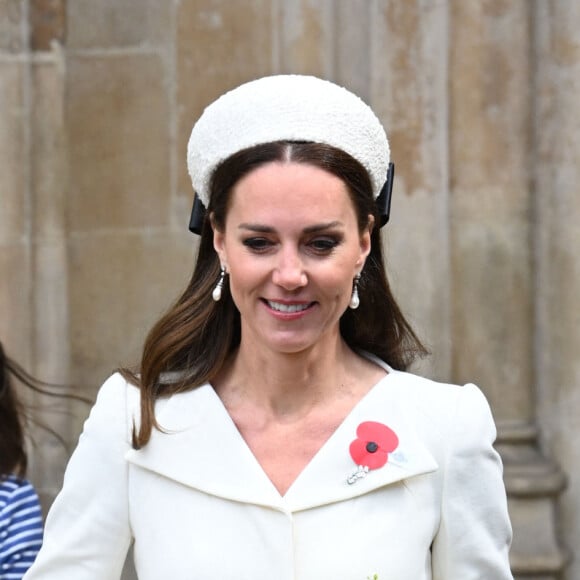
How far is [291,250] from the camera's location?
7.93ft

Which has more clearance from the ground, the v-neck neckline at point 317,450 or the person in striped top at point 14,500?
the v-neck neckline at point 317,450

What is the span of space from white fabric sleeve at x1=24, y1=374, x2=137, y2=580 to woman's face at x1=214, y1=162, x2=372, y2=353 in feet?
1.10

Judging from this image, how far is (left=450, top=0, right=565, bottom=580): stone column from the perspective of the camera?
4906 mm

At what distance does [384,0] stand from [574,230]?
924 mm

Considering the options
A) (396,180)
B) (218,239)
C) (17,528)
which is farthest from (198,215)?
(396,180)

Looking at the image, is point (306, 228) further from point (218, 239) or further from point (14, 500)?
point (14, 500)

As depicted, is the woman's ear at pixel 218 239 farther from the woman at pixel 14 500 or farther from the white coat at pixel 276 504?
the woman at pixel 14 500

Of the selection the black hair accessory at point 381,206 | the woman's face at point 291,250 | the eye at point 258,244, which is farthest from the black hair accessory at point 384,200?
the eye at point 258,244

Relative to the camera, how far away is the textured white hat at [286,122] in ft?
8.09

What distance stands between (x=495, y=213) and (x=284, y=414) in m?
2.41

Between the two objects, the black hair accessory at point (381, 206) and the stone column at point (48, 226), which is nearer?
the black hair accessory at point (381, 206)

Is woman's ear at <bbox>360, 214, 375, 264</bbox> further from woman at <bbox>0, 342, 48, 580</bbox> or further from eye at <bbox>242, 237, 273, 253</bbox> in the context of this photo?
woman at <bbox>0, 342, 48, 580</bbox>

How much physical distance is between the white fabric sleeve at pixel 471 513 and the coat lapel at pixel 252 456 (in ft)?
0.18

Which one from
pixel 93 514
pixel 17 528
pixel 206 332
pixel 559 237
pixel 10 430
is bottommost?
pixel 17 528
